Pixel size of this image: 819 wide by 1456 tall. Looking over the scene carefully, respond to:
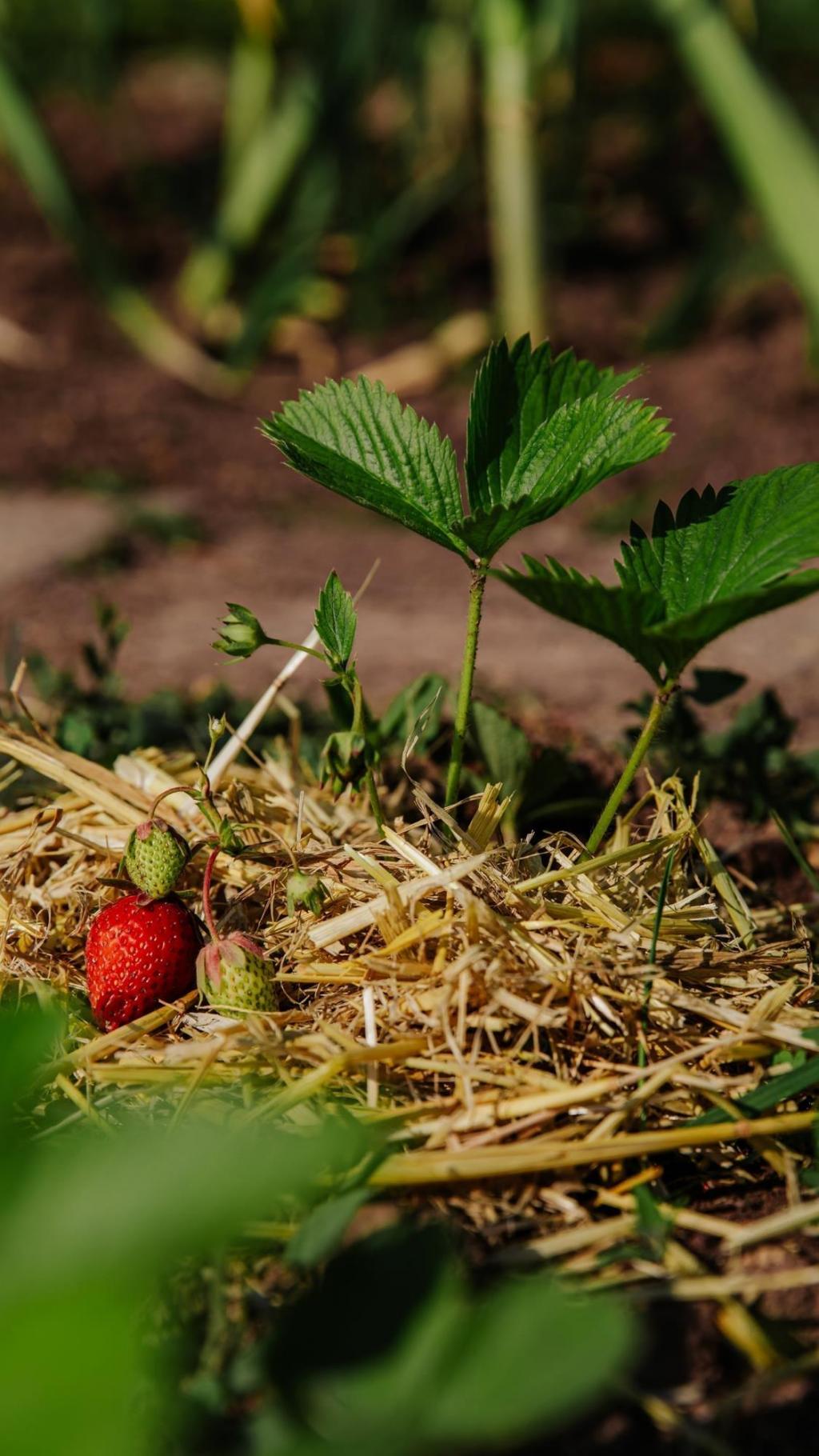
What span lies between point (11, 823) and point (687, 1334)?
0.75 metres

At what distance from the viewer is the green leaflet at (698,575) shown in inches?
34.3

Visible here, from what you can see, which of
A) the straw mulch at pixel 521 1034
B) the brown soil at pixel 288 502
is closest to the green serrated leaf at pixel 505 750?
the straw mulch at pixel 521 1034

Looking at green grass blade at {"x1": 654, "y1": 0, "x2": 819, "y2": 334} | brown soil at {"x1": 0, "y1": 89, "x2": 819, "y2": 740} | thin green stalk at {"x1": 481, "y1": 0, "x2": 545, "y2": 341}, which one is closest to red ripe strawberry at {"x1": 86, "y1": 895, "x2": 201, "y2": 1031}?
brown soil at {"x1": 0, "y1": 89, "x2": 819, "y2": 740}

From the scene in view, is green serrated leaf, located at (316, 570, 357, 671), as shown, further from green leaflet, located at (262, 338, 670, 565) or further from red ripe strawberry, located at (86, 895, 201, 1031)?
red ripe strawberry, located at (86, 895, 201, 1031)

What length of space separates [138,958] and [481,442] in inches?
18.2

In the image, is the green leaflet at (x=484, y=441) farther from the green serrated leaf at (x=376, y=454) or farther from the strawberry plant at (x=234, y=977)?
the strawberry plant at (x=234, y=977)

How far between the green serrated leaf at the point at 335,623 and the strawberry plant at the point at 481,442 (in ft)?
0.23

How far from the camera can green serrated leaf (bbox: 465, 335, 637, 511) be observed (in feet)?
3.37

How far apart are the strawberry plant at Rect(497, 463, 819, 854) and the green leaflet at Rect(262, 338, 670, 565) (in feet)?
0.21

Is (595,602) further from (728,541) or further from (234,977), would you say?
(234,977)

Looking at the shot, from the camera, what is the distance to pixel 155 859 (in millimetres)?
1047

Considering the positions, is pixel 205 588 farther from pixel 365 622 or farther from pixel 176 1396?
pixel 176 1396

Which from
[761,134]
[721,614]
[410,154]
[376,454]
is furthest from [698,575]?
[410,154]

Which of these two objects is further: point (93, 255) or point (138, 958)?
point (93, 255)
